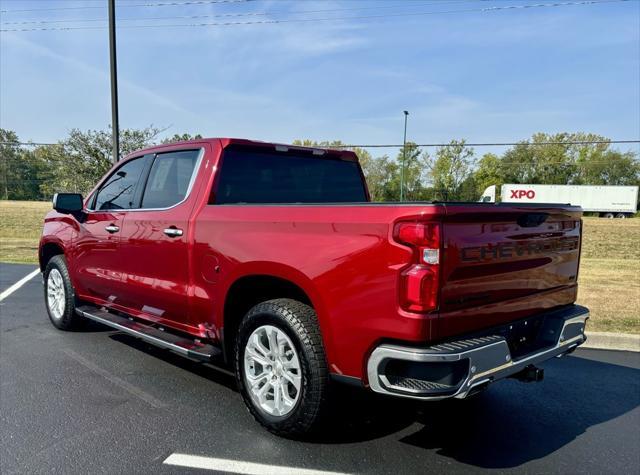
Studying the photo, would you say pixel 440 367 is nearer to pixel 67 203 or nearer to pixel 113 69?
pixel 67 203

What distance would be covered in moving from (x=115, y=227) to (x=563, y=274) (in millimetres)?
3780

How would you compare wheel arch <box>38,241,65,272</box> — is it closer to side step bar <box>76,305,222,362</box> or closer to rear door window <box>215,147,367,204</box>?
side step bar <box>76,305,222,362</box>

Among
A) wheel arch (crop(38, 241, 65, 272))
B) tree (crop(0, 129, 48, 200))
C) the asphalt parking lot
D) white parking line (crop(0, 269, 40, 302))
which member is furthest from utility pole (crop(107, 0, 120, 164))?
tree (crop(0, 129, 48, 200))

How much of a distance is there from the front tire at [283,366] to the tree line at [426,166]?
2.55 metres

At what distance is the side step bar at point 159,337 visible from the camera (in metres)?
3.66

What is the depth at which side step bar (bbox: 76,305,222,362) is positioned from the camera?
366 centimetres

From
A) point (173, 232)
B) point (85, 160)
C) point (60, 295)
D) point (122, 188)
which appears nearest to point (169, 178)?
point (173, 232)

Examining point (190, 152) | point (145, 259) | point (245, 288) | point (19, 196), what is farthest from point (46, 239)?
point (19, 196)

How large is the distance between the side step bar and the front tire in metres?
0.32

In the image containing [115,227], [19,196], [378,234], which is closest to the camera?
[378,234]

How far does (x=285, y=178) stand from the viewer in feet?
14.2

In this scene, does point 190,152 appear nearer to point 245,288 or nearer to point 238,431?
point 245,288

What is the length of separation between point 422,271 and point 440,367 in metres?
0.49

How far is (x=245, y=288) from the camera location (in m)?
3.50
